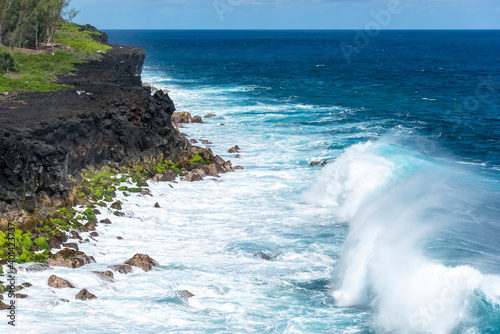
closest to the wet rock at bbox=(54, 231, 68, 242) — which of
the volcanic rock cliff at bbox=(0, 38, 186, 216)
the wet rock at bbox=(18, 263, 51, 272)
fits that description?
the wet rock at bbox=(18, 263, 51, 272)

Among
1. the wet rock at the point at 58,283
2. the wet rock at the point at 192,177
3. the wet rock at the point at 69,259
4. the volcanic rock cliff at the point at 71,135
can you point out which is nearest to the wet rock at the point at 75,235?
the wet rock at the point at 69,259

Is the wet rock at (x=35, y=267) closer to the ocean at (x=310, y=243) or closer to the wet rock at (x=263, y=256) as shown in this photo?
the ocean at (x=310, y=243)

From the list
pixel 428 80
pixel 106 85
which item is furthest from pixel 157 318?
pixel 428 80

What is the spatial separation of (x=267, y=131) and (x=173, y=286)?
27.7 m

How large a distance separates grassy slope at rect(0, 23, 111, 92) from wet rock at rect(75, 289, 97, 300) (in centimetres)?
1962

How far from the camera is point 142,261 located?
709 inches

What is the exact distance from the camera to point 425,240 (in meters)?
19.2

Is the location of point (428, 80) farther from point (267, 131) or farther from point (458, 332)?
point (458, 332)

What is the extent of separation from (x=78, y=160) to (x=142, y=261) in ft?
30.9

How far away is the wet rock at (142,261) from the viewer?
17844 millimetres

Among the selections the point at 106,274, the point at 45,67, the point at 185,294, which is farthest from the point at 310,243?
the point at 45,67

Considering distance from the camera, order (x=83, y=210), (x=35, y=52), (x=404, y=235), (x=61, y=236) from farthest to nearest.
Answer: (x=35, y=52) < (x=83, y=210) < (x=404, y=235) < (x=61, y=236)

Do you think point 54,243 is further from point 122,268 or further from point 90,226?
point 122,268

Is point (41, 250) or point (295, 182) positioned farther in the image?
point (295, 182)
